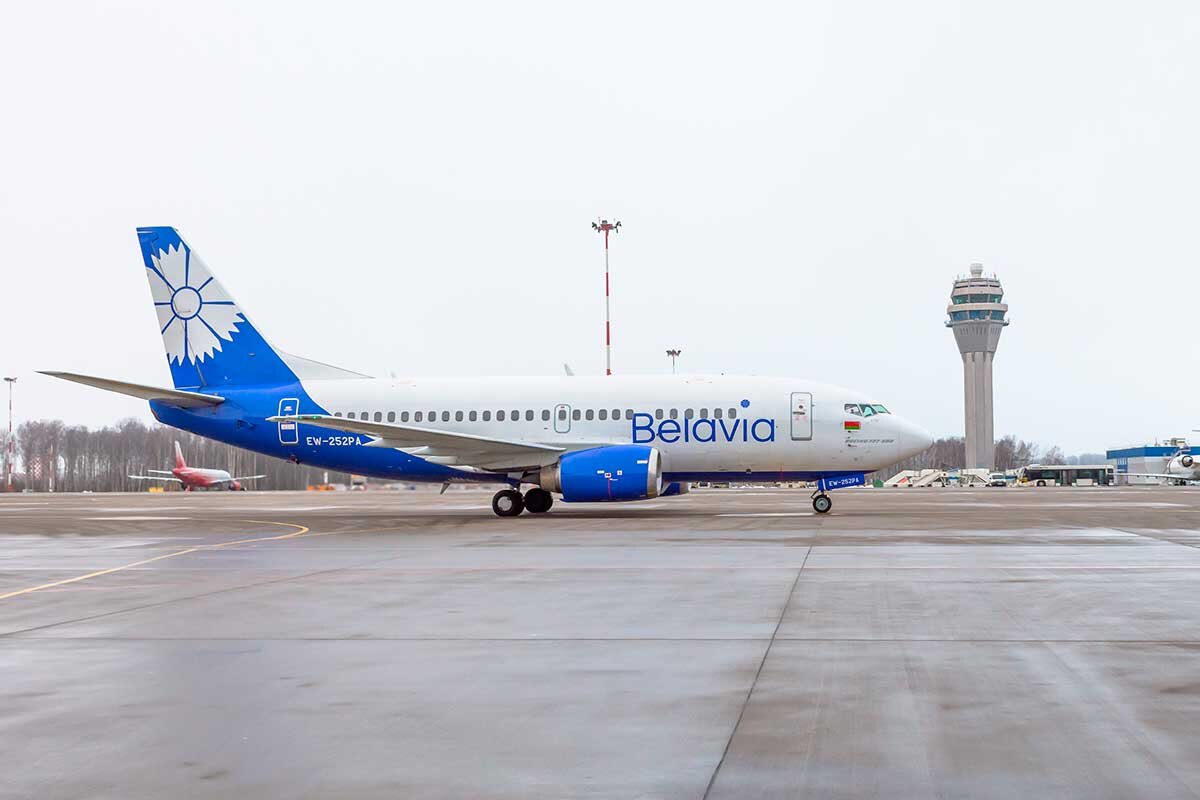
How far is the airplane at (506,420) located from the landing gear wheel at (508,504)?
0.13 feet

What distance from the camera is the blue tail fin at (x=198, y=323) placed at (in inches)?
1288

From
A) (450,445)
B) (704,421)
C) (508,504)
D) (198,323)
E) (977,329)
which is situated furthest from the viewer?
(977,329)

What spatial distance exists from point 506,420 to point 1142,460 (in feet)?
429

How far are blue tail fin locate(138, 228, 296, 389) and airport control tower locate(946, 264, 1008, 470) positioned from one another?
158 m

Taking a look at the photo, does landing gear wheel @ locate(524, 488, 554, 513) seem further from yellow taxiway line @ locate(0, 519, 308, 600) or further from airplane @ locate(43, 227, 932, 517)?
yellow taxiway line @ locate(0, 519, 308, 600)

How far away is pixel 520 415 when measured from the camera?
3117cm

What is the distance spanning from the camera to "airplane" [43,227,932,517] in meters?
29.5

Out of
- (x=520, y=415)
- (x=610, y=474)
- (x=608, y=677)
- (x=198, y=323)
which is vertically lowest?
(x=608, y=677)

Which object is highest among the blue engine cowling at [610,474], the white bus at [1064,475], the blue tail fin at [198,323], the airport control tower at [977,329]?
the airport control tower at [977,329]

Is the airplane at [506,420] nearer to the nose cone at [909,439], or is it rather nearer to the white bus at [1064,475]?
the nose cone at [909,439]

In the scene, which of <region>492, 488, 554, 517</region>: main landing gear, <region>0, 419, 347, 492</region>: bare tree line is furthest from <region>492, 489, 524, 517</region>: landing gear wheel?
<region>0, 419, 347, 492</region>: bare tree line

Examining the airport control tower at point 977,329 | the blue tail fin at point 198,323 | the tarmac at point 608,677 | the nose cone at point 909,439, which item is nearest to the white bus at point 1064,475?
the airport control tower at point 977,329

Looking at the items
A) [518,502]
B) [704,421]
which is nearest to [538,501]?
[518,502]

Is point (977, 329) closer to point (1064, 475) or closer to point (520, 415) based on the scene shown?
point (1064, 475)
